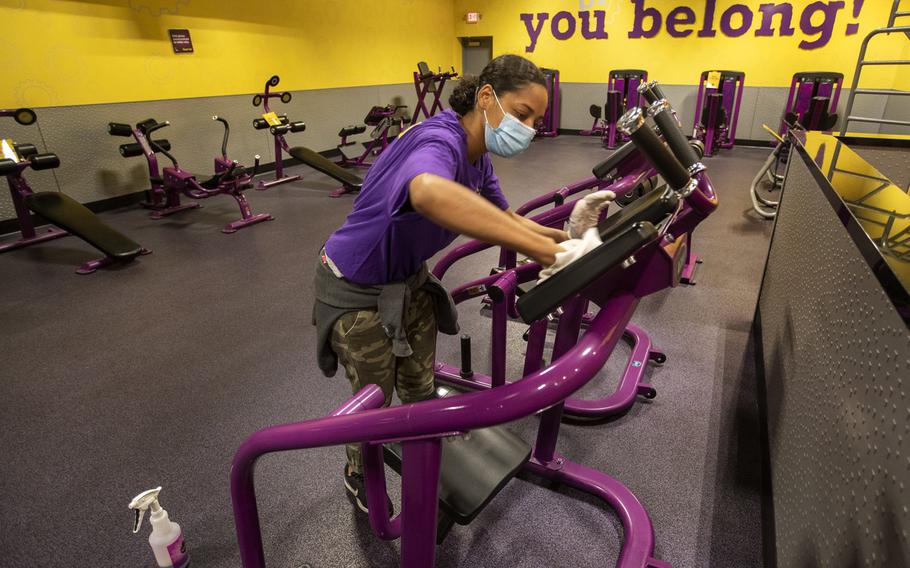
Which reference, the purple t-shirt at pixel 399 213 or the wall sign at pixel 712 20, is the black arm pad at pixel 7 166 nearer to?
the purple t-shirt at pixel 399 213

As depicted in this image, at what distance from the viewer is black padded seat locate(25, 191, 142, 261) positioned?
3.82 metres

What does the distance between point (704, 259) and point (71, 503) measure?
410 cm

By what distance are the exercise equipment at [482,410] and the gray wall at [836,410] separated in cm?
38

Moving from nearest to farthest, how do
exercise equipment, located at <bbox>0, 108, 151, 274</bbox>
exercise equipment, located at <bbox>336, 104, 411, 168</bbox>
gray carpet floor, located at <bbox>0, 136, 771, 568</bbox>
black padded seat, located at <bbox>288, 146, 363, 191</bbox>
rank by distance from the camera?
gray carpet floor, located at <bbox>0, 136, 771, 568</bbox>, exercise equipment, located at <bbox>0, 108, 151, 274</bbox>, black padded seat, located at <bbox>288, 146, 363, 191</bbox>, exercise equipment, located at <bbox>336, 104, 411, 168</bbox>

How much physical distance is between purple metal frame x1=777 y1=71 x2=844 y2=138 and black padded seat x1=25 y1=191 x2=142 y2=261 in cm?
824

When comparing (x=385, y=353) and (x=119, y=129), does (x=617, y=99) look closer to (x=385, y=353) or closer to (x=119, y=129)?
(x=119, y=129)

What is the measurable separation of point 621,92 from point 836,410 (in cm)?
835

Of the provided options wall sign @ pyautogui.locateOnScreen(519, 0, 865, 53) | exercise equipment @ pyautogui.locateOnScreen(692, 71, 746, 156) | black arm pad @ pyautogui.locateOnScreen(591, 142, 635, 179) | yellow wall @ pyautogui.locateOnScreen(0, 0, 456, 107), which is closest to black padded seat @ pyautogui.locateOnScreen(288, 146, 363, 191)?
yellow wall @ pyautogui.locateOnScreen(0, 0, 456, 107)

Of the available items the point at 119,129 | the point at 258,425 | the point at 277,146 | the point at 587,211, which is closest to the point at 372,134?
the point at 277,146

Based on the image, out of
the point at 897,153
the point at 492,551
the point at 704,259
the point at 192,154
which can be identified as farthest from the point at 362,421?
the point at 192,154

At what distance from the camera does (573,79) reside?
9523 millimetres

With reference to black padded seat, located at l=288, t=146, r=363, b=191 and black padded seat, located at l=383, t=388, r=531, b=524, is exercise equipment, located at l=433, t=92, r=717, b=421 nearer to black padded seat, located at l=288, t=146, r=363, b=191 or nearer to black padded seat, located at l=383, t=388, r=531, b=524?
Answer: black padded seat, located at l=383, t=388, r=531, b=524

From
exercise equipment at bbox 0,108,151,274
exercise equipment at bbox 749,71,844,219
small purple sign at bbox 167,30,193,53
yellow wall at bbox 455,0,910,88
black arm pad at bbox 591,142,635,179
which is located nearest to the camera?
black arm pad at bbox 591,142,635,179

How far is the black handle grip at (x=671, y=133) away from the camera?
106 centimetres
